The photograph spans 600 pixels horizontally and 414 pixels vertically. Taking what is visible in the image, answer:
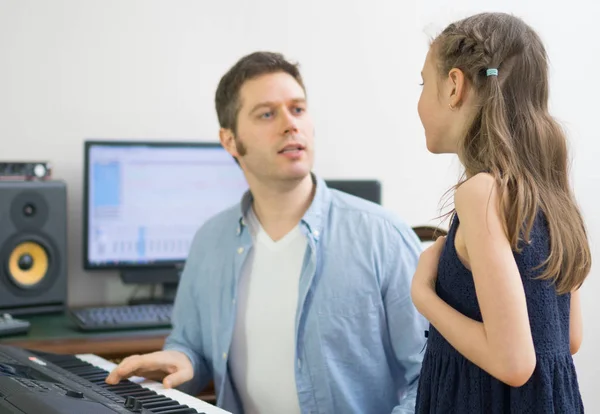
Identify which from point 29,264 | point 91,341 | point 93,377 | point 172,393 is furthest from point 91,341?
point 172,393

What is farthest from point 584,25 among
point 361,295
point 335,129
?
point 361,295

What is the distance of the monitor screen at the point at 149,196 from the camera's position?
9.14ft

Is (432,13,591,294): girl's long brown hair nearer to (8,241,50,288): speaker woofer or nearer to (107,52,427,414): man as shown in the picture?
(107,52,427,414): man

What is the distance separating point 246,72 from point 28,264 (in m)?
0.99

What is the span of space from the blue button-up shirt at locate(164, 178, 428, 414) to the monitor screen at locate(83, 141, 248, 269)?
2.66ft

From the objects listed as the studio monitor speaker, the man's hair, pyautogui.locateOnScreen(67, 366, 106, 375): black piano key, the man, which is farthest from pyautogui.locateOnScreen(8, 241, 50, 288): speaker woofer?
pyautogui.locateOnScreen(67, 366, 106, 375): black piano key

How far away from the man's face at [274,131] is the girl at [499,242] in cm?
70

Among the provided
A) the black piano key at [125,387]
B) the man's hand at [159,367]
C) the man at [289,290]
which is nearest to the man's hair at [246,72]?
the man at [289,290]

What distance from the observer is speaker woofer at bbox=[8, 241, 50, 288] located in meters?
2.62

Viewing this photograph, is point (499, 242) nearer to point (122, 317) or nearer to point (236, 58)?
point (122, 317)

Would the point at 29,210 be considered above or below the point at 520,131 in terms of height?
below

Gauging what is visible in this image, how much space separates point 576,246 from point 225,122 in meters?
1.18

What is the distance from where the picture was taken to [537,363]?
1.28 metres

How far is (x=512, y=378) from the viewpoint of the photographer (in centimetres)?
122
